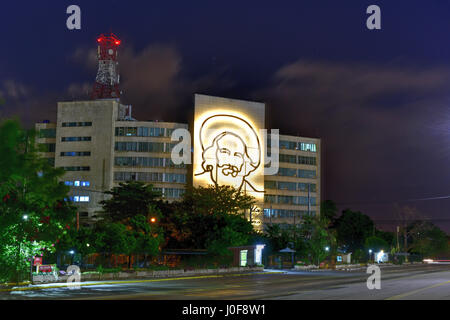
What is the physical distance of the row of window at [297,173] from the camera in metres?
133

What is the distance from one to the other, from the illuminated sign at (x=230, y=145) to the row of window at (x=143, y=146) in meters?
6.06

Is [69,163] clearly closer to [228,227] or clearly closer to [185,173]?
[185,173]

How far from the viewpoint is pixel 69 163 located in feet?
369

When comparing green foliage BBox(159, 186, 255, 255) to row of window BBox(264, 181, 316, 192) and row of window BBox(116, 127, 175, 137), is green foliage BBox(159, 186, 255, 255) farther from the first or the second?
row of window BBox(264, 181, 316, 192)

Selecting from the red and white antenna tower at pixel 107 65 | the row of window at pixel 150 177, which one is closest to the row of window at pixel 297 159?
the row of window at pixel 150 177

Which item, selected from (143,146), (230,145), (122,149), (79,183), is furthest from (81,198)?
(230,145)

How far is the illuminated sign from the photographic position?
383 feet

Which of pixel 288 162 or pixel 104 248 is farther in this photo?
pixel 288 162

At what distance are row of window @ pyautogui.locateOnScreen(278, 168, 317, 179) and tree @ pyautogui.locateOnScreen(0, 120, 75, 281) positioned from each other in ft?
307

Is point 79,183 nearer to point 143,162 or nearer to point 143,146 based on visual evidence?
point 143,162

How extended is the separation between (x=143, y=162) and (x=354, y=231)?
53861mm

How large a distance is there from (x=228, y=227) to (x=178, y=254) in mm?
6457

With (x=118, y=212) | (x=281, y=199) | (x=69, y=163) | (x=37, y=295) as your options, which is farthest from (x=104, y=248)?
(x=281, y=199)

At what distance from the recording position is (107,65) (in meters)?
106
